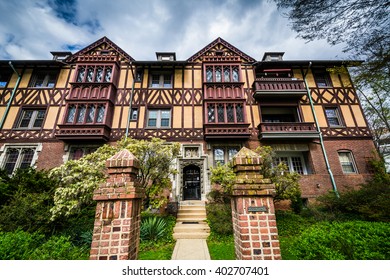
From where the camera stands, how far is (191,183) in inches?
521

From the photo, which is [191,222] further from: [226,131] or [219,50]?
[219,50]

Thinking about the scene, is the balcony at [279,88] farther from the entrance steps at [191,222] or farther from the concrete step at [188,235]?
the concrete step at [188,235]

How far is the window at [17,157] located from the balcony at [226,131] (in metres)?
13.1

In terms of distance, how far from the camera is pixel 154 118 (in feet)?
47.5

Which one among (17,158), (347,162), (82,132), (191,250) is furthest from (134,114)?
(347,162)

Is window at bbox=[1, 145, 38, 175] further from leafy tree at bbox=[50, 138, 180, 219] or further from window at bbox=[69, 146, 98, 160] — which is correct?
leafy tree at bbox=[50, 138, 180, 219]

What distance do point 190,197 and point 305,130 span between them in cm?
1016

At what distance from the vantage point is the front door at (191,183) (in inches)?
509

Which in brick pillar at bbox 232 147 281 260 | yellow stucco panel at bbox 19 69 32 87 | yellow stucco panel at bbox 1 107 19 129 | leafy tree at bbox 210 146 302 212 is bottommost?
brick pillar at bbox 232 147 281 260

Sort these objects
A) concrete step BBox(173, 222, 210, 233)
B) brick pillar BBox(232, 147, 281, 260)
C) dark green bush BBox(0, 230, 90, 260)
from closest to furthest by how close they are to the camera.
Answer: brick pillar BBox(232, 147, 281, 260), dark green bush BBox(0, 230, 90, 260), concrete step BBox(173, 222, 210, 233)

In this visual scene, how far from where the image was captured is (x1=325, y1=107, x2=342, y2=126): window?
14320 mm

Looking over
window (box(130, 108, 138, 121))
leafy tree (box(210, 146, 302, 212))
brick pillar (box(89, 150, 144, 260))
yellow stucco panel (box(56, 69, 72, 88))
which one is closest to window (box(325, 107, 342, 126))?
leafy tree (box(210, 146, 302, 212))

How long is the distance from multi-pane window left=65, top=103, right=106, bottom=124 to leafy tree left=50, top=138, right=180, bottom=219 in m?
5.63

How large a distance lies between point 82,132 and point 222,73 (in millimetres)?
12242
